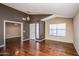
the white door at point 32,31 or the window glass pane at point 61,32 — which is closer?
the window glass pane at point 61,32

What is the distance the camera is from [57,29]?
26.2ft

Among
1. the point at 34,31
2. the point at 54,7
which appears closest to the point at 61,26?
the point at 34,31

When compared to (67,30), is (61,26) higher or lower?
higher

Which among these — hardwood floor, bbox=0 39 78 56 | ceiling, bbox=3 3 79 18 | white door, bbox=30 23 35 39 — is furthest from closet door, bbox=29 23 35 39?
ceiling, bbox=3 3 79 18

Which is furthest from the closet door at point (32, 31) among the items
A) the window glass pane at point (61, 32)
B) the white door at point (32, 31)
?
the window glass pane at point (61, 32)

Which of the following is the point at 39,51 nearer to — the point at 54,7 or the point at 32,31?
the point at 54,7

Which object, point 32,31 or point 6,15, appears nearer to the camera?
point 6,15

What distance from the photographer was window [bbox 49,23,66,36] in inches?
295

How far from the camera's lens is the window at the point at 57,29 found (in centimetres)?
750

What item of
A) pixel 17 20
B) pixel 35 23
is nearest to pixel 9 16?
pixel 17 20

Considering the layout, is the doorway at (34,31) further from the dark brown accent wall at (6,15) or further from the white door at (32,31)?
the dark brown accent wall at (6,15)

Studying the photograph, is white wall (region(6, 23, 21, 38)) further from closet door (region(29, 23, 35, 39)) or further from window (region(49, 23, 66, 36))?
window (region(49, 23, 66, 36))

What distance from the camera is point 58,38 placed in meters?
7.79

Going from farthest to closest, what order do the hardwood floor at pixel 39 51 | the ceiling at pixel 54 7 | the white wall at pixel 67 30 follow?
the white wall at pixel 67 30, the hardwood floor at pixel 39 51, the ceiling at pixel 54 7
